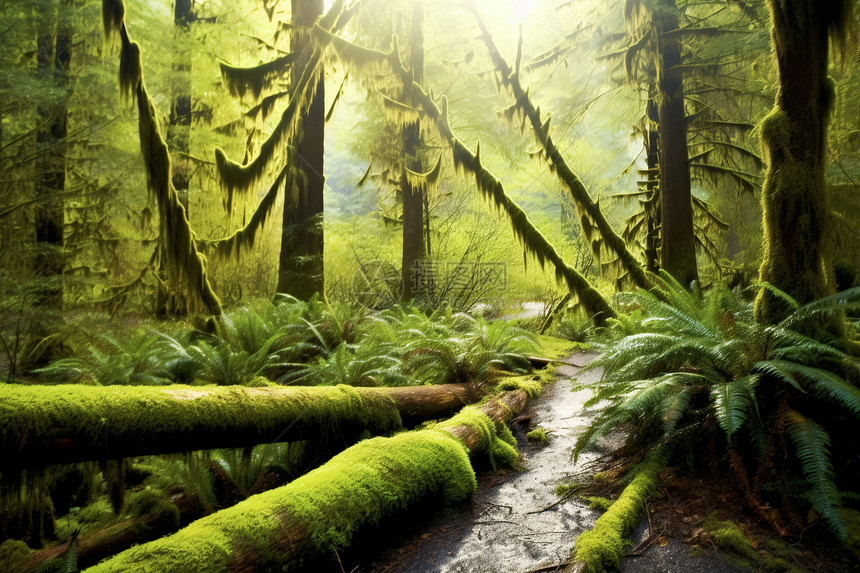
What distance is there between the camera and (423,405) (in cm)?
459

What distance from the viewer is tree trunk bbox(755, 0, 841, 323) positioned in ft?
10.3

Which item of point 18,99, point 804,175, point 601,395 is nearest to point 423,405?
point 601,395

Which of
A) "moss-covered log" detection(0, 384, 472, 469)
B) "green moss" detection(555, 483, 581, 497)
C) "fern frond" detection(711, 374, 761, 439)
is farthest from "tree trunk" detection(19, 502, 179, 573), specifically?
"fern frond" detection(711, 374, 761, 439)

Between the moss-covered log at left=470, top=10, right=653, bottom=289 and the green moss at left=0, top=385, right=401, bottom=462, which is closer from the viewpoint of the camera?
the green moss at left=0, top=385, right=401, bottom=462

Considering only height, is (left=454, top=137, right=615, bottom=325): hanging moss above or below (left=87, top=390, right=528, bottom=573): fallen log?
above

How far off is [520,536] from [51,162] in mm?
10584

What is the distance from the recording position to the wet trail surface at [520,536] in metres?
2.15

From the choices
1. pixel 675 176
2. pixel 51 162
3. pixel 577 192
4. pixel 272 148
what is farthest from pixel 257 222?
pixel 675 176

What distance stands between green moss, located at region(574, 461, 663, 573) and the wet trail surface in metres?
0.06

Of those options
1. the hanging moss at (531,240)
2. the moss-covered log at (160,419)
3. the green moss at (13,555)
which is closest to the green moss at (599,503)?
the moss-covered log at (160,419)

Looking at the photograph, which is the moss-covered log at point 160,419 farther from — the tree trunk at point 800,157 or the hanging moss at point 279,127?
the hanging moss at point 279,127

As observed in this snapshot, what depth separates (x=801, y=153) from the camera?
125 inches

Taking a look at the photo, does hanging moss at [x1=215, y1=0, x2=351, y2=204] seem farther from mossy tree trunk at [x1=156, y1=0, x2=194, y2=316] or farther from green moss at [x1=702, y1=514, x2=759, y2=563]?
green moss at [x1=702, y1=514, x2=759, y2=563]

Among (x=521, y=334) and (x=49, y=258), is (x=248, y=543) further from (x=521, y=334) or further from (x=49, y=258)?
(x=49, y=258)
